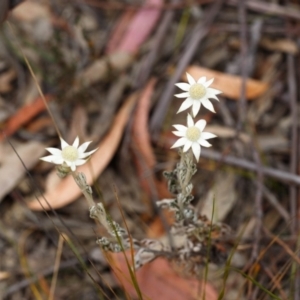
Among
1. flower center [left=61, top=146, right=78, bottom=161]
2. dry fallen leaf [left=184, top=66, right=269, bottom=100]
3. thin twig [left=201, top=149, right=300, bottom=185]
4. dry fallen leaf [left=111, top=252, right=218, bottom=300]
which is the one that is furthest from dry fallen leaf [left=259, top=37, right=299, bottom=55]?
flower center [left=61, top=146, right=78, bottom=161]

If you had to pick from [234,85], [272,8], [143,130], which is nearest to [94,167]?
[143,130]

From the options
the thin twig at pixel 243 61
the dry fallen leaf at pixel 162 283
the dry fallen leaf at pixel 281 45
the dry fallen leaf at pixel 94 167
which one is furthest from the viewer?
the dry fallen leaf at pixel 281 45

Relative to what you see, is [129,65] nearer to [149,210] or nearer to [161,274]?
[149,210]

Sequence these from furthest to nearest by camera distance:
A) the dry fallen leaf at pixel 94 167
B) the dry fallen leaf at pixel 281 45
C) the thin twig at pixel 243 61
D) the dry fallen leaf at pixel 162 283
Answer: the dry fallen leaf at pixel 281 45 → the thin twig at pixel 243 61 → the dry fallen leaf at pixel 94 167 → the dry fallen leaf at pixel 162 283

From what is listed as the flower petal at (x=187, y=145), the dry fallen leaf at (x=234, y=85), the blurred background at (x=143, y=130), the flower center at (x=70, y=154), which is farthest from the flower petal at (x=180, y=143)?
the dry fallen leaf at (x=234, y=85)

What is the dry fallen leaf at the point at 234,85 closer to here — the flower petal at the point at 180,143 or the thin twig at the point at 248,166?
the thin twig at the point at 248,166

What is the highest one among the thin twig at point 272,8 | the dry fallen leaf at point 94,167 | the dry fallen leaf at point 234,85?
the thin twig at point 272,8

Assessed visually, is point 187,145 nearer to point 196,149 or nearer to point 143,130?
point 196,149
